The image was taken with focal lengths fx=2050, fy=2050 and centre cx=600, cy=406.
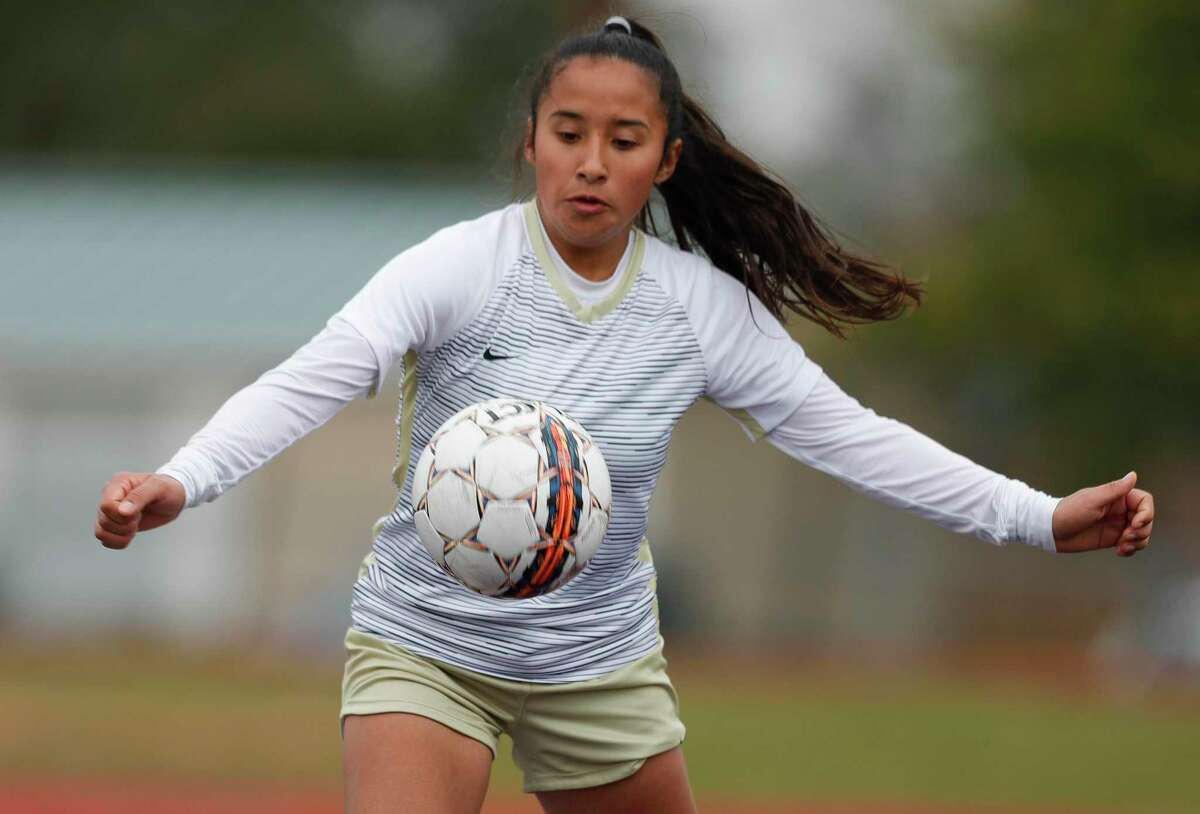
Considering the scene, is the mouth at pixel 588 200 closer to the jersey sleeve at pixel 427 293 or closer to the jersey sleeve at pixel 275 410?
the jersey sleeve at pixel 427 293

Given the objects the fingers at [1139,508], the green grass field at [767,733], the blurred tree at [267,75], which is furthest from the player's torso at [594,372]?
the blurred tree at [267,75]

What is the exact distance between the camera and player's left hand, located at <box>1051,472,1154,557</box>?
5027 millimetres

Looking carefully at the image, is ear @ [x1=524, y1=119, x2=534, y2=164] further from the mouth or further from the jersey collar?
the mouth

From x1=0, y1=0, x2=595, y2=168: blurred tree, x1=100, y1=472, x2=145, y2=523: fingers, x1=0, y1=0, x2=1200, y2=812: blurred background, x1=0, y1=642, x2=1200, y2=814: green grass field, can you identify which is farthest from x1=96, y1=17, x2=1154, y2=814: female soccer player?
x1=0, y1=0, x2=595, y2=168: blurred tree

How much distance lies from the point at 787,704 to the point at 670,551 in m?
9.12

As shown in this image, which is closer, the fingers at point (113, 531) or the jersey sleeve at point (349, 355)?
the fingers at point (113, 531)

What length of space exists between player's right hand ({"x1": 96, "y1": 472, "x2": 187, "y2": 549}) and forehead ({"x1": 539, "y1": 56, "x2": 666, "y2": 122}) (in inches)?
54.9

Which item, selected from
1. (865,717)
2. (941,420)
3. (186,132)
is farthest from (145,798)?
(186,132)

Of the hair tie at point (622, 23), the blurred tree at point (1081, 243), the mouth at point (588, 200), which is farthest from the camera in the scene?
the blurred tree at point (1081, 243)

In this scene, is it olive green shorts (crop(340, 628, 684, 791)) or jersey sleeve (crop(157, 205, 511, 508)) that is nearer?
jersey sleeve (crop(157, 205, 511, 508))

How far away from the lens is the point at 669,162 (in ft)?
17.3

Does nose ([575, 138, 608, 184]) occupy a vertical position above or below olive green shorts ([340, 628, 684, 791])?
above

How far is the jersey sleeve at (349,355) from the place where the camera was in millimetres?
4438

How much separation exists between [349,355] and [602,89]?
0.92 m
